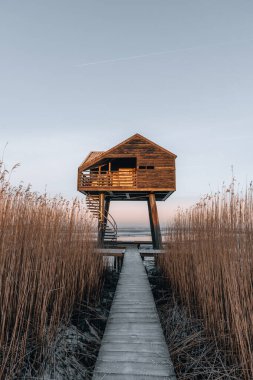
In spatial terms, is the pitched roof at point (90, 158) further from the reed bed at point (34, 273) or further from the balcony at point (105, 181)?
the reed bed at point (34, 273)

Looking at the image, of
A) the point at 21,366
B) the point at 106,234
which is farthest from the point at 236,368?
the point at 106,234

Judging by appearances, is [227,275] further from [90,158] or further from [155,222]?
[90,158]

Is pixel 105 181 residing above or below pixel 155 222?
above

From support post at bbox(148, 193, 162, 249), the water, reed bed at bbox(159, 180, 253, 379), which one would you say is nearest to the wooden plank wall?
support post at bbox(148, 193, 162, 249)

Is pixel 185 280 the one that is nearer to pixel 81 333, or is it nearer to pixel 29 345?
pixel 81 333

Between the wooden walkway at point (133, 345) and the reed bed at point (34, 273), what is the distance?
593mm

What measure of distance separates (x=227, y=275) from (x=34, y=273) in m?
2.01

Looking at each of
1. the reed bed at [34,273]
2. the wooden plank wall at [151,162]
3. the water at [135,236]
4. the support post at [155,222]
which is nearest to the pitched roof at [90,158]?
the wooden plank wall at [151,162]

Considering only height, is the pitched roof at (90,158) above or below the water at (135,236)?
above

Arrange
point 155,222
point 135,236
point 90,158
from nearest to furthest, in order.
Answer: point 155,222 → point 90,158 → point 135,236

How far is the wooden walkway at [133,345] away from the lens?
2.22 metres

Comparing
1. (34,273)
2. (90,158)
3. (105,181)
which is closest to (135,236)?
(90,158)

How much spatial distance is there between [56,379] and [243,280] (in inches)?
75.3

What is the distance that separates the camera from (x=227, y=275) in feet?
8.65
